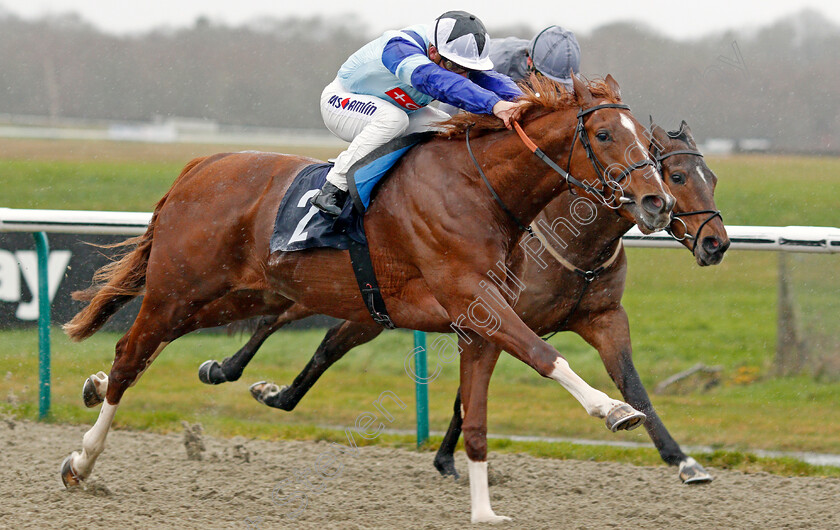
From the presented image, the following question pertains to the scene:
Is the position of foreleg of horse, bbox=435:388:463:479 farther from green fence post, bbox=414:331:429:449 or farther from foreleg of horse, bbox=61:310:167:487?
foreleg of horse, bbox=61:310:167:487

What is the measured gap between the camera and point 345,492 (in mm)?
4266

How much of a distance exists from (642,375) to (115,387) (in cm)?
379

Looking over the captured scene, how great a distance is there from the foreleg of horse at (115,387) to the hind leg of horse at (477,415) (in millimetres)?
1388

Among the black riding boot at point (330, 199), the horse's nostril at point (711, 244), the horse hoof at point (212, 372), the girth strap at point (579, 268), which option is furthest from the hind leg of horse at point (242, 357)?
the horse's nostril at point (711, 244)

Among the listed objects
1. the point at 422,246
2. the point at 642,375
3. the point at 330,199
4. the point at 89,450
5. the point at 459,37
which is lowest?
the point at 642,375

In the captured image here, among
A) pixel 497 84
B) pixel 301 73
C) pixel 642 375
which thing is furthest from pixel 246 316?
pixel 301 73

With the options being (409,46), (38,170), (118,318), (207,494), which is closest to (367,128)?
(409,46)

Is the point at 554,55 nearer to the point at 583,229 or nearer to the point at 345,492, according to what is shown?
the point at 583,229

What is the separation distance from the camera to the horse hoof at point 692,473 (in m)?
3.78

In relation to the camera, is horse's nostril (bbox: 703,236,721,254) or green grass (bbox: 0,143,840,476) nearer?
horse's nostril (bbox: 703,236,721,254)

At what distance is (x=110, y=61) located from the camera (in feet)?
50.4

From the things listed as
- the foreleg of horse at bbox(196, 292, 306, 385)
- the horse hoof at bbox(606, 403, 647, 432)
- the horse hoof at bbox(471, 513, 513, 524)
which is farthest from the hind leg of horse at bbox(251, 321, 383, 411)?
the horse hoof at bbox(606, 403, 647, 432)

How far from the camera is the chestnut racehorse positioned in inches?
124

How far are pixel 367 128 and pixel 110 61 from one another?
42.1 ft
